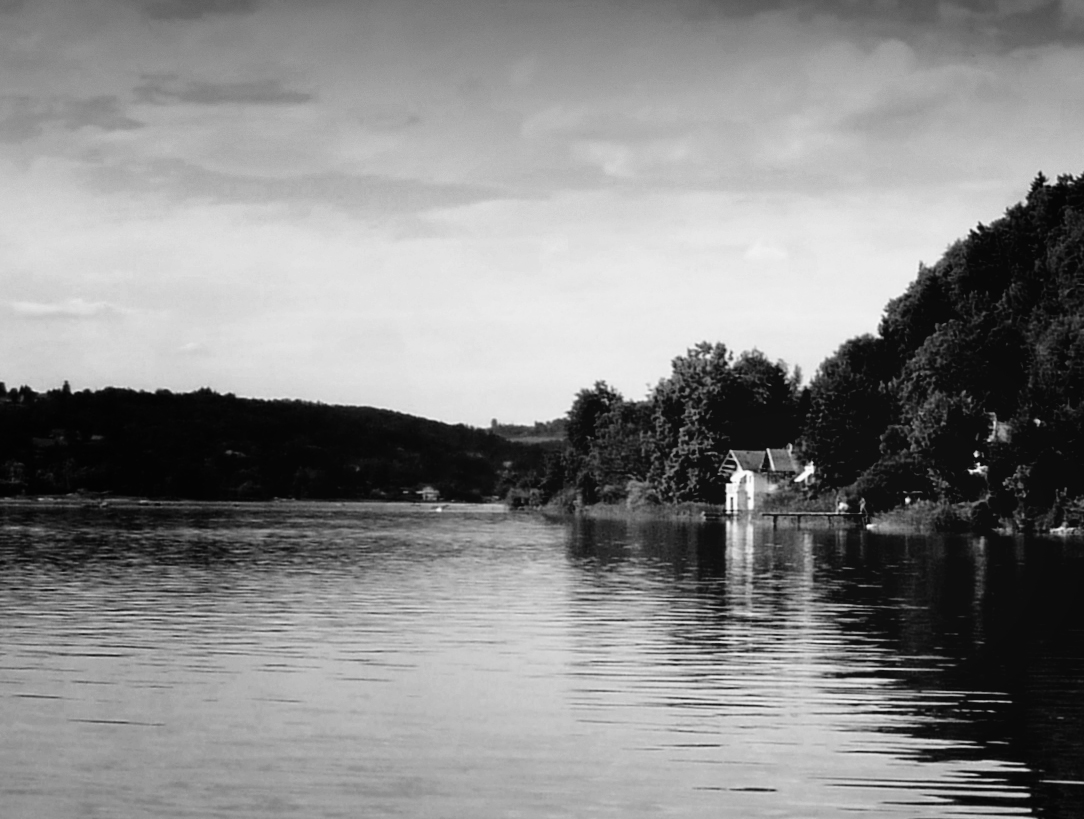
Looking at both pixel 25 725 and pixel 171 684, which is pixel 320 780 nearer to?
pixel 25 725

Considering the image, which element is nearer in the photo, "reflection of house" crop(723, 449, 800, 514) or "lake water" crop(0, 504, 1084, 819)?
"lake water" crop(0, 504, 1084, 819)

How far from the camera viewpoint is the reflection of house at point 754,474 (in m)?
111

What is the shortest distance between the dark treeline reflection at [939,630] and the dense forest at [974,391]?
12.6 meters

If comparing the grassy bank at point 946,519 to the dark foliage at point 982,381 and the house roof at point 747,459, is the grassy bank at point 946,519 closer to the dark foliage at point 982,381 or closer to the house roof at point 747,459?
the dark foliage at point 982,381

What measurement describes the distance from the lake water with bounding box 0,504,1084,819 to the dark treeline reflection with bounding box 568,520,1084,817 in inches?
3.8

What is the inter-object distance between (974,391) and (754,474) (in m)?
35.1

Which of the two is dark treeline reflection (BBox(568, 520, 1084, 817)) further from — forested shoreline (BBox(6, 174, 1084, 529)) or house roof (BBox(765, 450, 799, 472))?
house roof (BBox(765, 450, 799, 472))

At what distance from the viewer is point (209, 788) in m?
14.1

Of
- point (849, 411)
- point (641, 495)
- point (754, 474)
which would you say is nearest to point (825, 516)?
point (849, 411)

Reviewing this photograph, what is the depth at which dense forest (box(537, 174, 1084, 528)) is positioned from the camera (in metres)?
75.3

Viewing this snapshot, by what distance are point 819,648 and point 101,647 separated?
1198 cm

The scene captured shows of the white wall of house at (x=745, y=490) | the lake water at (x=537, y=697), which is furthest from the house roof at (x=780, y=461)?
the lake water at (x=537, y=697)

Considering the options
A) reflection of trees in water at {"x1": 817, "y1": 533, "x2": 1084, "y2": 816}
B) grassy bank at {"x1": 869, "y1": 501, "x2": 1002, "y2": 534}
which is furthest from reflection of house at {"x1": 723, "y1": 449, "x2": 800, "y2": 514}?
reflection of trees in water at {"x1": 817, "y1": 533, "x2": 1084, "y2": 816}

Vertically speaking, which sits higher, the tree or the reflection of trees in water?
the tree
